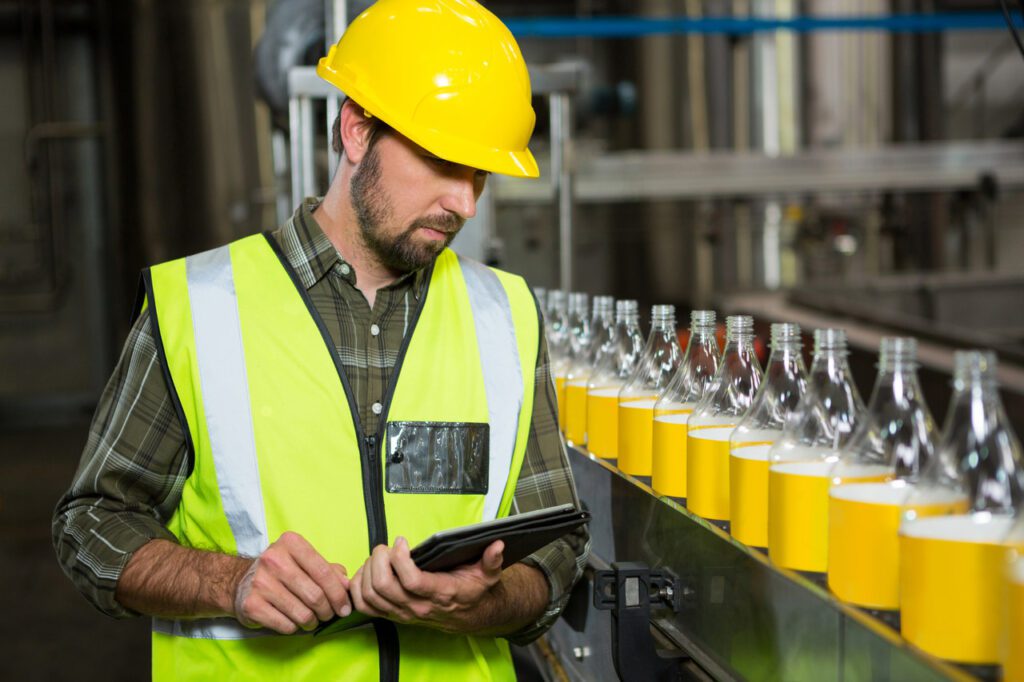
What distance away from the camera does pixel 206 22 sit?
6.49m

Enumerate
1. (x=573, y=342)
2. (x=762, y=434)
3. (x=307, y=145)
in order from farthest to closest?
(x=307, y=145) < (x=573, y=342) < (x=762, y=434)

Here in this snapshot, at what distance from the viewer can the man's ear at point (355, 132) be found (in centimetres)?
140

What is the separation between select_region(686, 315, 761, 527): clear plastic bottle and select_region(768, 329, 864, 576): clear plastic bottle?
4.9 inches

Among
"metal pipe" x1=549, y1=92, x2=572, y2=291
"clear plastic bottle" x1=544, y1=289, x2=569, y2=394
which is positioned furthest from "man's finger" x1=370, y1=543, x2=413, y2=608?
"metal pipe" x1=549, y1=92, x2=572, y2=291

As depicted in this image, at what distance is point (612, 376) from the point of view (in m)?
1.76

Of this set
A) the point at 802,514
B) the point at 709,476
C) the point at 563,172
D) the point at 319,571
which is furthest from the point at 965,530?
the point at 563,172

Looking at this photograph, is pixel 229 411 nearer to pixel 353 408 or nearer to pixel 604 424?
pixel 353 408

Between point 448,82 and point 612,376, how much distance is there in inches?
22.9

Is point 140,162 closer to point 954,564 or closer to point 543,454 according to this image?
point 543,454

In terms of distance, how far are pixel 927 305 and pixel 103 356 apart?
6.15m

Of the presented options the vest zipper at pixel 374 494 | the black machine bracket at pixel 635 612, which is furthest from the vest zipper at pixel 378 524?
the black machine bracket at pixel 635 612

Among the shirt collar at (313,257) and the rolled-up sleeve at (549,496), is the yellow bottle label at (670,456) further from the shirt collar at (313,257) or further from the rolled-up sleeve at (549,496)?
the shirt collar at (313,257)

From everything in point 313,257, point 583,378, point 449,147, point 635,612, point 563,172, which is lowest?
point 635,612

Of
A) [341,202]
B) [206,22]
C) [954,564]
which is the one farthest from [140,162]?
[954,564]
